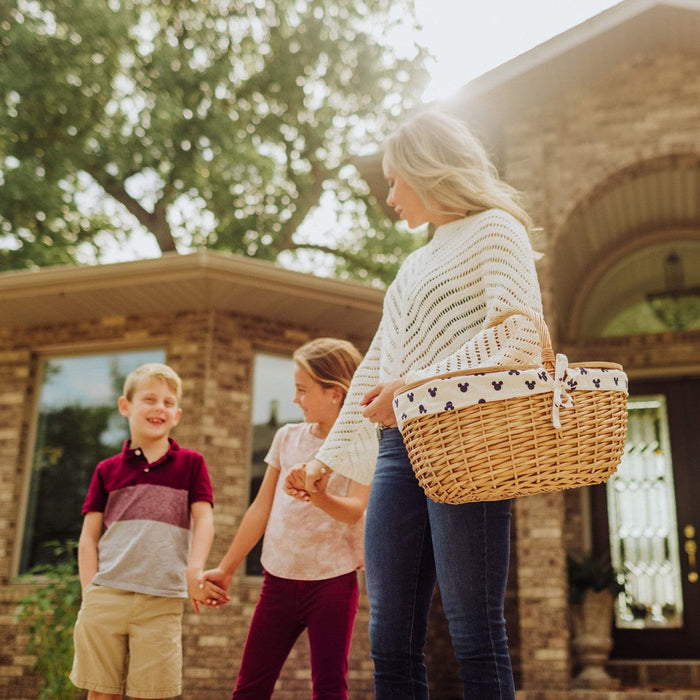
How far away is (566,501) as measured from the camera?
8.50 m

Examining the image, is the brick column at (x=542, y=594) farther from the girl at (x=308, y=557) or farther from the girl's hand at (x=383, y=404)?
the girl's hand at (x=383, y=404)

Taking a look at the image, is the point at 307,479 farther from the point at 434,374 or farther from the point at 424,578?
the point at 434,374

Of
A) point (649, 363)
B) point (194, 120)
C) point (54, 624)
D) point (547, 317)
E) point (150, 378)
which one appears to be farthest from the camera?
point (194, 120)

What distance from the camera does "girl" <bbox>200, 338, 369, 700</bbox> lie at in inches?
109

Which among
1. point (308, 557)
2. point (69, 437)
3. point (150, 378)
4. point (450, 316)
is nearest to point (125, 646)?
point (308, 557)

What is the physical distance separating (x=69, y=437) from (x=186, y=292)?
1751mm

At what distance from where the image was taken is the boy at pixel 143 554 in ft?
10.2

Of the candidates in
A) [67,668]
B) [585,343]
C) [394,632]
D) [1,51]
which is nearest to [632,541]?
[585,343]

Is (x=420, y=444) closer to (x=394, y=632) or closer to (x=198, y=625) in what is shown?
(x=394, y=632)

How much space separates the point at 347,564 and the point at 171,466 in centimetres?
88

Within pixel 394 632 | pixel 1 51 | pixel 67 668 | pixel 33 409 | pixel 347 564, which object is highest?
pixel 1 51

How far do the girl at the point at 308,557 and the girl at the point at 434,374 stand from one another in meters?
0.39

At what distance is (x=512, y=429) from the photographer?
70.9 inches

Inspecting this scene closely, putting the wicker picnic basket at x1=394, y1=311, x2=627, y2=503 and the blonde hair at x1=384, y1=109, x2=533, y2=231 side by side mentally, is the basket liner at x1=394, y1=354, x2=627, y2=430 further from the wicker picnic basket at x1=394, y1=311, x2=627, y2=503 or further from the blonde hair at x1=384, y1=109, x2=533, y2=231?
the blonde hair at x1=384, y1=109, x2=533, y2=231
